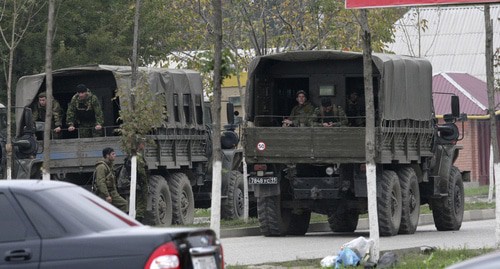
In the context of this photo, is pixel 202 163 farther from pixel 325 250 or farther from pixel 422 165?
pixel 325 250

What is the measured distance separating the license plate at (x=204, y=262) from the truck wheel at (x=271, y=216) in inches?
508

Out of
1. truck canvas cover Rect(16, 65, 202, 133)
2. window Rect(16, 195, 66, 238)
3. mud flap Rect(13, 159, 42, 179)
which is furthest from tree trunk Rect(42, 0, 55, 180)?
window Rect(16, 195, 66, 238)

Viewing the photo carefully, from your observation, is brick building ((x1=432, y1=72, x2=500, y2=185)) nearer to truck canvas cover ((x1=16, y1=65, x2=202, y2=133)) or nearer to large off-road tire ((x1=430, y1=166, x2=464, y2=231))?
large off-road tire ((x1=430, y1=166, x2=464, y2=231))

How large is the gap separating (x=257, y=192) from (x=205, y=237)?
1273 centimetres

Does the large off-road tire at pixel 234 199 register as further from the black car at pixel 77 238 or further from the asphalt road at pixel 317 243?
the black car at pixel 77 238

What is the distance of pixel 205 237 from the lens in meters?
10.1

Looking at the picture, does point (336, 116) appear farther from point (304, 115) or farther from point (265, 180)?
point (265, 180)

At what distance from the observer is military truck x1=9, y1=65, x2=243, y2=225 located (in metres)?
24.4

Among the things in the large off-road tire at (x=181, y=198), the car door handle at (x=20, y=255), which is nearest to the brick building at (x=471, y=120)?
the large off-road tire at (x=181, y=198)

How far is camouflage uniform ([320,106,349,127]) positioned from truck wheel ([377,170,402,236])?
1.13 meters

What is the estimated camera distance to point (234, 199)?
28141 mm

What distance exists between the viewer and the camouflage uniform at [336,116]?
23.3 metres

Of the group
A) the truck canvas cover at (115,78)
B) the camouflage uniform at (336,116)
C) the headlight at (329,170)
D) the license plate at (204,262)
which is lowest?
the license plate at (204,262)

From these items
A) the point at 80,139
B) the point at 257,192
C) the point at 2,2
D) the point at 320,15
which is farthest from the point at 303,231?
the point at 2,2
